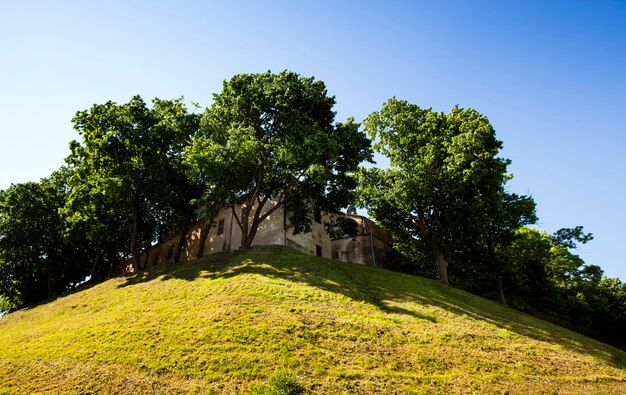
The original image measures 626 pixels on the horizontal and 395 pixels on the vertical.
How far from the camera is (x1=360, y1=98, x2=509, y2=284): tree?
2647 centimetres

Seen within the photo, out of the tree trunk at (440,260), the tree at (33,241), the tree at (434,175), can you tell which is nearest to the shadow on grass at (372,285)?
the tree trunk at (440,260)

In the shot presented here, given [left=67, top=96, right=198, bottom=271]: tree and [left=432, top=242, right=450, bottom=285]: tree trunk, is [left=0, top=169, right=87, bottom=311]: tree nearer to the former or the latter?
[left=67, top=96, right=198, bottom=271]: tree

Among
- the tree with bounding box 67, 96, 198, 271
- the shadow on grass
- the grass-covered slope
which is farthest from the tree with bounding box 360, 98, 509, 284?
the tree with bounding box 67, 96, 198, 271

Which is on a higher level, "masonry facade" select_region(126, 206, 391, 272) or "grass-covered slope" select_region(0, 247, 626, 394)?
"masonry facade" select_region(126, 206, 391, 272)

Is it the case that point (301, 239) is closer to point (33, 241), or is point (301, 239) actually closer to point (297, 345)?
point (297, 345)

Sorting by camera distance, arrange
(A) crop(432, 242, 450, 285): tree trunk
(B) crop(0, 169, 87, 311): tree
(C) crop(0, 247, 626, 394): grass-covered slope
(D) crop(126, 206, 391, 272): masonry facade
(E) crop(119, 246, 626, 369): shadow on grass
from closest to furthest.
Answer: (C) crop(0, 247, 626, 394): grass-covered slope, (E) crop(119, 246, 626, 369): shadow on grass, (A) crop(432, 242, 450, 285): tree trunk, (D) crop(126, 206, 391, 272): masonry facade, (B) crop(0, 169, 87, 311): tree

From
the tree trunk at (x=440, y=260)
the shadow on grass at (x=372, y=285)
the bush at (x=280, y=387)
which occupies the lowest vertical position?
the bush at (x=280, y=387)

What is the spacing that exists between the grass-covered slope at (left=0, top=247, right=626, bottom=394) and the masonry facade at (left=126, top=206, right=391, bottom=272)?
11.1m

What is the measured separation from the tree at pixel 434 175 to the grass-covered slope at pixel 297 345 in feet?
25.6

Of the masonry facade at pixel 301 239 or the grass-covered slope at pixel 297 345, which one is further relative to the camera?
the masonry facade at pixel 301 239

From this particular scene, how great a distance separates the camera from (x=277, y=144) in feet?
97.0

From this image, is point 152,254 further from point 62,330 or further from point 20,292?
point 62,330

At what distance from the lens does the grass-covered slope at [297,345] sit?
442 inches

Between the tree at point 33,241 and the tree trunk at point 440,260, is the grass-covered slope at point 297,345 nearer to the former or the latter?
the tree trunk at point 440,260
